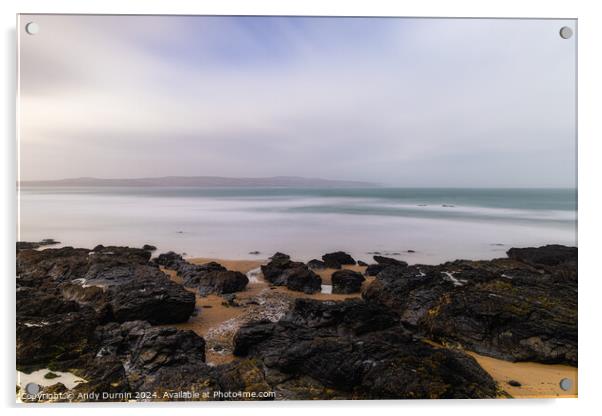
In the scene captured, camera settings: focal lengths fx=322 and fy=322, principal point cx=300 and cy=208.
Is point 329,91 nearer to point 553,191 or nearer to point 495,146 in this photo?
point 495,146

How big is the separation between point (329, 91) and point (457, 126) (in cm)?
140

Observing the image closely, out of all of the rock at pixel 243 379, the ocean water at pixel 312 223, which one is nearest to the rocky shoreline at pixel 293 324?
the rock at pixel 243 379

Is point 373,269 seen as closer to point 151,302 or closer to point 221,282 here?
point 221,282

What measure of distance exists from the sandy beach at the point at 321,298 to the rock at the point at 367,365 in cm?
16

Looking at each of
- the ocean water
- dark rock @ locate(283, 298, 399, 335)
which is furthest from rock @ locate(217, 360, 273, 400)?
the ocean water

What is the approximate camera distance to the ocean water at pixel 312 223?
3.35m

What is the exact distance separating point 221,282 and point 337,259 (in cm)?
128

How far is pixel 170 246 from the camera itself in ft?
11.4

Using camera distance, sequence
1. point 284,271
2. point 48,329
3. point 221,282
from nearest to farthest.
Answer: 1. point 48,329
2. point 284,271
3. point 221,282

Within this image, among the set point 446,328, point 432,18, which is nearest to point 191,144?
point 432,18

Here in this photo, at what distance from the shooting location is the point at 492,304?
10.7 ft

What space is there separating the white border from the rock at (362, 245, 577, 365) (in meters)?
0.27

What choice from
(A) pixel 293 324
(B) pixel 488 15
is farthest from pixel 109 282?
(B) pixel 488 15

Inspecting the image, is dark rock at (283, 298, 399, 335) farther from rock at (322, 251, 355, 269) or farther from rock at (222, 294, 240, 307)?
rock at (222, 294, 240, 307)
